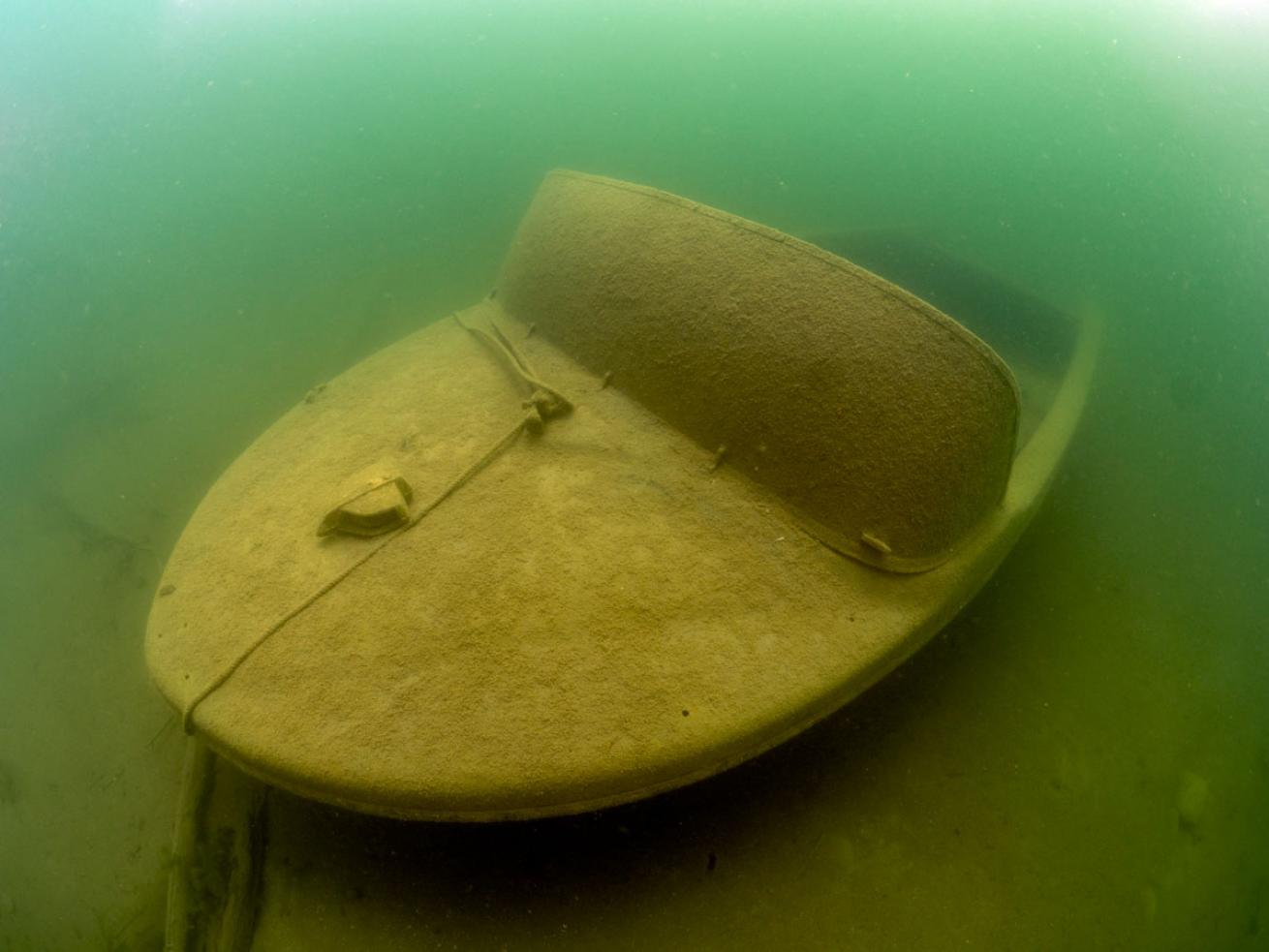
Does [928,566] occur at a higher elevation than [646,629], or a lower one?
higher

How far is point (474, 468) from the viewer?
226 centimetres

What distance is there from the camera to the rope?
1.77 m

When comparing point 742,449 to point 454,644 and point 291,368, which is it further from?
point 291,368

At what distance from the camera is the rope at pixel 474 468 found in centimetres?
177

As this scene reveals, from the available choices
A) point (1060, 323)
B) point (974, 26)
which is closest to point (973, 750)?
point (1060, 323)

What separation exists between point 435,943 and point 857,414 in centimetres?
198

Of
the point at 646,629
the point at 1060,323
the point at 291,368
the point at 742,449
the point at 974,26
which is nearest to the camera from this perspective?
the point at 646,629

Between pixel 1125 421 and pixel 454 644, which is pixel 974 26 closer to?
pixel 1125 421

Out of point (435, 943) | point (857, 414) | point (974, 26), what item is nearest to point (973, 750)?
point (857, 414)

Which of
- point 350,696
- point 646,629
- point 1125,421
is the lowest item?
point 350,696

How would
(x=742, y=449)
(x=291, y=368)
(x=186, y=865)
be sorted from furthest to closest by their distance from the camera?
(x=291, y=368), (x=742, y=449), (x=186, y=865)

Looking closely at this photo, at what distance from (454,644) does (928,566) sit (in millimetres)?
1449

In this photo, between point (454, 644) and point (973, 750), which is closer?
point (454, 644)

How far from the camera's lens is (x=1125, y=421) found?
15.6ft
